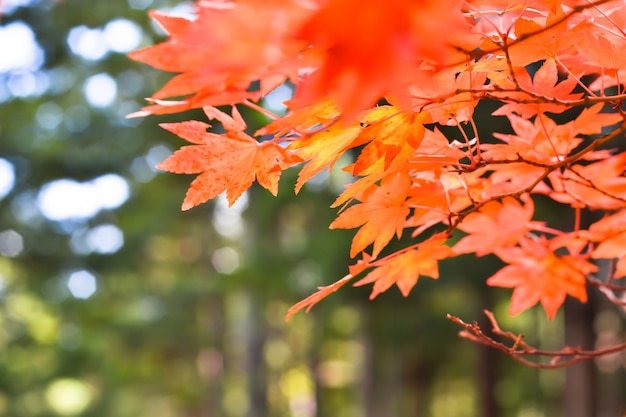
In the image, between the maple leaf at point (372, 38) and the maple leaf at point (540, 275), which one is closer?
the maple leaf at point (372, 38)

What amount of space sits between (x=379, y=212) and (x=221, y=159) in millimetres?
173

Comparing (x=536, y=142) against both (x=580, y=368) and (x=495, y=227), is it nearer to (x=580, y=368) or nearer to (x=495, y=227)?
(x=495, y=227)

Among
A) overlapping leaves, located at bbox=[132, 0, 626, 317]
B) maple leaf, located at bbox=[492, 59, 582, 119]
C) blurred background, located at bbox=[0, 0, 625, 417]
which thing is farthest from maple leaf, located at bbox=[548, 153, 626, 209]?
blurred background, located at bbox=[0, 0, 625, 417]

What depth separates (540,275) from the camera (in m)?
0.84

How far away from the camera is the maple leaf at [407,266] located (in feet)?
2.30

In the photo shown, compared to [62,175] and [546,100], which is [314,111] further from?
[62,175]

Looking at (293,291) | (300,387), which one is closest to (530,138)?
(293,291)

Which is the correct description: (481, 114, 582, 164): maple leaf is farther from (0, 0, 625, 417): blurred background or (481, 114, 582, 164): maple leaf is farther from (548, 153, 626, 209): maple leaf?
(0, 0, 625, 417): blurred background

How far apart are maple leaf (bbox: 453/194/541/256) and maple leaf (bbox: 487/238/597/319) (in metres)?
0.08

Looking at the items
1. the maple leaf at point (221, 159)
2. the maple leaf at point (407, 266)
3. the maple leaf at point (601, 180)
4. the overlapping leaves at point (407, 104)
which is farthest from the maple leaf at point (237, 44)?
the maple leaf at point (601, 180)

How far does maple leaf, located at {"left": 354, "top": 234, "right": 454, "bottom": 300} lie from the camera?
27.6 inches

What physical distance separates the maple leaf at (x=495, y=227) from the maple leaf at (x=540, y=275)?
8cm

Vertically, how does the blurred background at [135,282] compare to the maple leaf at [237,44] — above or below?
below

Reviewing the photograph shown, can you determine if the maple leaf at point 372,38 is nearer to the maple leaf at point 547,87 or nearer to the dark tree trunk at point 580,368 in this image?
the maple leaf at point 547,87
